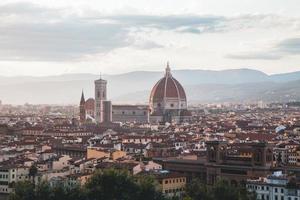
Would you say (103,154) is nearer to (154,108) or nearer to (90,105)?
(154,108)

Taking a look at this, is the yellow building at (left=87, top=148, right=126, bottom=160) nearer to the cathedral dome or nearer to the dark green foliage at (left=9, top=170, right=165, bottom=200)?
the dark green foliage at (left=9, top=170, right=165, bottom=200)

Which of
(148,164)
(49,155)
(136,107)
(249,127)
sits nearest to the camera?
(148,164)

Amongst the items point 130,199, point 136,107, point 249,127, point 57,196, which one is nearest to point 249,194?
point 130,199

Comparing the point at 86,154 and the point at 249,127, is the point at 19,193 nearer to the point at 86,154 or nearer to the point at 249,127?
the point at 86,154

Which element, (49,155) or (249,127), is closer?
(49,155)

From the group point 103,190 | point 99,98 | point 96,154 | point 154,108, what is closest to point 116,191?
point 103,190

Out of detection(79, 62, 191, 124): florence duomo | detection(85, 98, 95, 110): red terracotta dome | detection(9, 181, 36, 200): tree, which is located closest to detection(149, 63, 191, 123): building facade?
detection(79, 62, 191, 124): florence duomo

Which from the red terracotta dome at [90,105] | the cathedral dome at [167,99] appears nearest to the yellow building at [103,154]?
the cathedral dome at [167,99]
